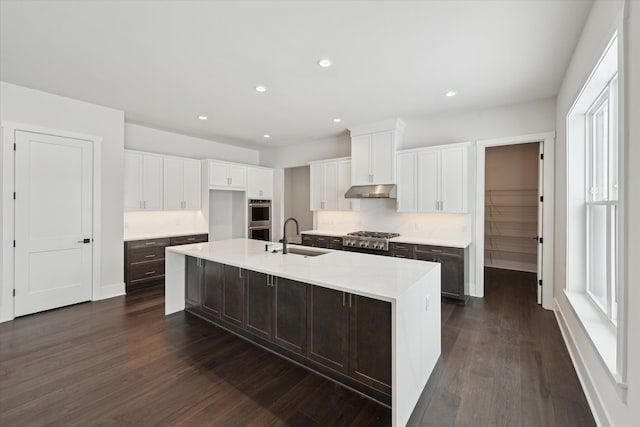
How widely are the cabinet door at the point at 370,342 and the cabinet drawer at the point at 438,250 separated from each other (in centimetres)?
250

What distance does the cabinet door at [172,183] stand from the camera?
5211 millimetres

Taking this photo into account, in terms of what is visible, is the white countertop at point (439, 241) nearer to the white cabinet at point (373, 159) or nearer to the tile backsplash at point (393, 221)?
the tile backsplash at point (393, 221)

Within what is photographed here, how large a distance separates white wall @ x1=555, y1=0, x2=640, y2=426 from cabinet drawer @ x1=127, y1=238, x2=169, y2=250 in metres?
5.57

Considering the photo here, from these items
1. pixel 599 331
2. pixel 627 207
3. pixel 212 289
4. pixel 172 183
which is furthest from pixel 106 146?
pixel 599 331

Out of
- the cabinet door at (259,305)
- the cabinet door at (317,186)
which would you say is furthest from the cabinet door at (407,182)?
the cabinet door at (259,305)

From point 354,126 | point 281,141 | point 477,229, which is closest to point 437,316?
point 477,229

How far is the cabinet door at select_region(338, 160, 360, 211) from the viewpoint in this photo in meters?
5.40

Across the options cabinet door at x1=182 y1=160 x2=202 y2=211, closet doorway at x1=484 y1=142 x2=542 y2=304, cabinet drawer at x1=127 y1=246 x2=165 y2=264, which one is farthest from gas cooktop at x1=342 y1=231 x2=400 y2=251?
cabinet drawer at x1=127 y1=246 x2=165 y2=264

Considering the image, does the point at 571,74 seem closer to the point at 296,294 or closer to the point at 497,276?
the point at 296,294

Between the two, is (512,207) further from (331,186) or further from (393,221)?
(331,186)

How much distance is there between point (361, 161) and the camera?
16.6 feet

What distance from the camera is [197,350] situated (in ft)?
8.87

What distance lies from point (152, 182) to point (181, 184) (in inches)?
21.1

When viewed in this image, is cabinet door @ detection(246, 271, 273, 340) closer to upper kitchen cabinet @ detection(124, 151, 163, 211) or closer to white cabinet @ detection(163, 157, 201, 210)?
upper kitchen cabinet @ detection(124, 151, 163, 211)
